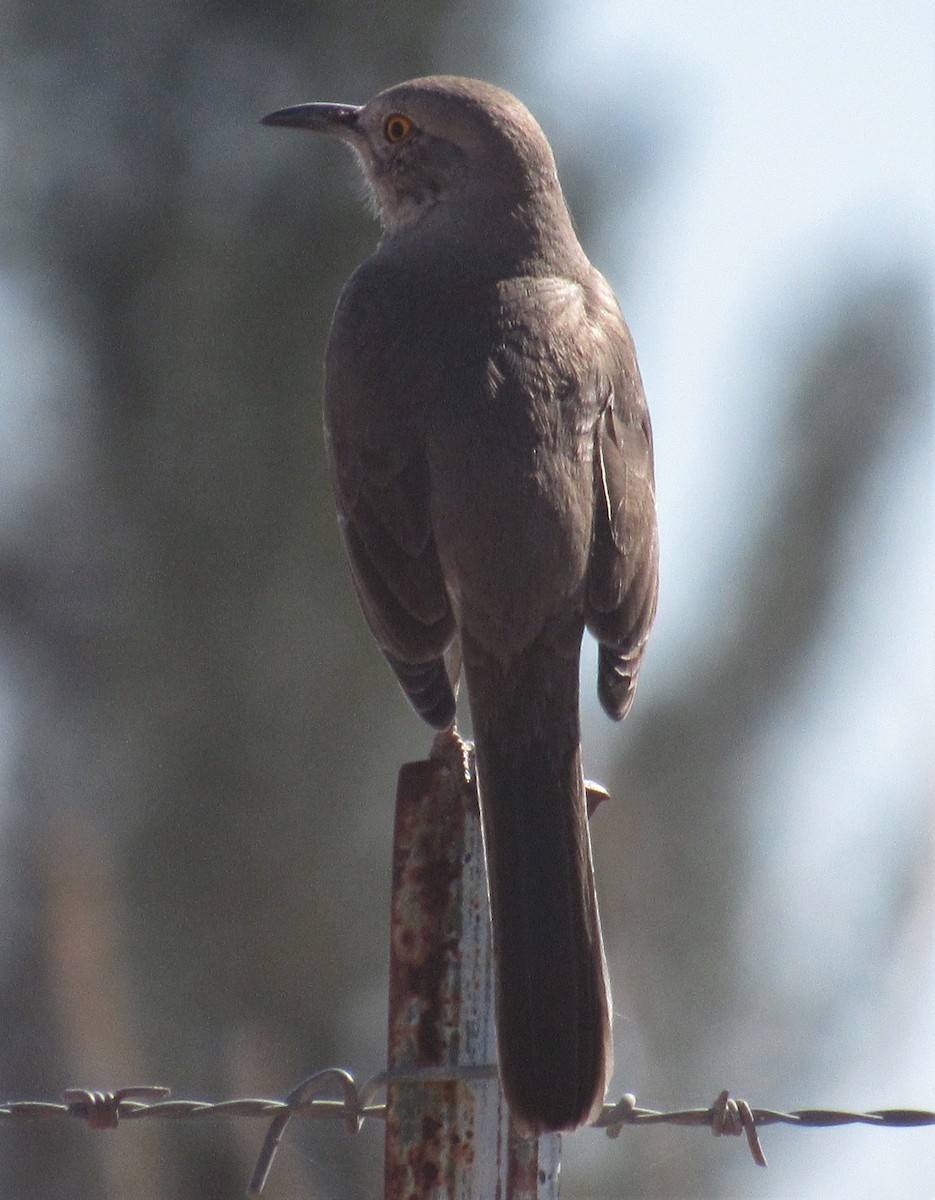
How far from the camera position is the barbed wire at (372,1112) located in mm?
3527

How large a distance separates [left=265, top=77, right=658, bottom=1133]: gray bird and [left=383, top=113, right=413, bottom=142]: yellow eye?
50cm

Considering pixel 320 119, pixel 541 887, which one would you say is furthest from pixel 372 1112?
pixel 320 119

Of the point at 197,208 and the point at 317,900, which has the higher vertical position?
the point at 197,208

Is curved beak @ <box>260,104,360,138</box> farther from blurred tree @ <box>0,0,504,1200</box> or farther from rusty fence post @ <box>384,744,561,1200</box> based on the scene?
blurred tree @ <box>0,0,504,1200</box>

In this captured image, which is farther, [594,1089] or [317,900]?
[317,900]

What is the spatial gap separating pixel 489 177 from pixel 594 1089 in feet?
10.00

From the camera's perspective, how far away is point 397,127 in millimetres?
6262

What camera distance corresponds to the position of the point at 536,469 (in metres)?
4.73

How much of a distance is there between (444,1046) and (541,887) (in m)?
0.56

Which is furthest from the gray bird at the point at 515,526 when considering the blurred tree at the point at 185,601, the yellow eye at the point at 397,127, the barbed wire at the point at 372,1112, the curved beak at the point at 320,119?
the blurred tree at the point at 185,601

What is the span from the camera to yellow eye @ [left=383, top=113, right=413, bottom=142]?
→ 245 inches

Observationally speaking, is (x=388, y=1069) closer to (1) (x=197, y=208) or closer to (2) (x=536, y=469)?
(2) (x=536, y=469)

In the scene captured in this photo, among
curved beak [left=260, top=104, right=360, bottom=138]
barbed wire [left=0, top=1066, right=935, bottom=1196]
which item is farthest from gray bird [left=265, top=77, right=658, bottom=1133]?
curved beak [left=260, top=104, right=360, bottom=138]

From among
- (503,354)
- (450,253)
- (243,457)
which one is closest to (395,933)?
(503,354)
